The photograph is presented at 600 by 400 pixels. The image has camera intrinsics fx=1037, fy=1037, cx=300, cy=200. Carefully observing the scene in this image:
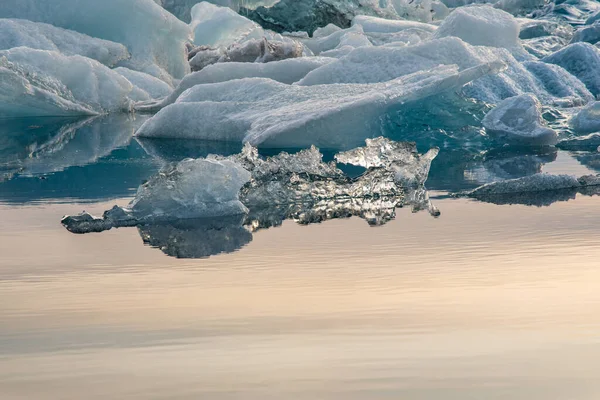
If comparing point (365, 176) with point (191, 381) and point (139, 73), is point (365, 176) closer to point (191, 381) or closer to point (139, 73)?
point (191, 381)

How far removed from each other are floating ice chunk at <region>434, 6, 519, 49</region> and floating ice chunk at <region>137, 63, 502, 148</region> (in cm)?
339

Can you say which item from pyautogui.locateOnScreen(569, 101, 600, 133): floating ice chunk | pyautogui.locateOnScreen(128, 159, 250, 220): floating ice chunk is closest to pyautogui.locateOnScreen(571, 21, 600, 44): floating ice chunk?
pyautogui.locateOnScreen(569, 101, 600, 133): floating ice chunk

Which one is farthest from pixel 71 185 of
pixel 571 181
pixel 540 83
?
pixel 540 83

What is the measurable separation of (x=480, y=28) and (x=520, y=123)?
11.9ft

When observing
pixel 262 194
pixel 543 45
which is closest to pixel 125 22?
pixel 543 45

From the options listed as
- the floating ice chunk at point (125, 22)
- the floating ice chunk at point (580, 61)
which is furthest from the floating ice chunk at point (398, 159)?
the floating ice chunk at point (125, 22)

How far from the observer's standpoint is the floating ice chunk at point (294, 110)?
22.0 ft

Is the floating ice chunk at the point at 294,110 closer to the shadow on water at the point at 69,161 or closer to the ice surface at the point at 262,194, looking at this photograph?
the shadow on water at the point at 69,161

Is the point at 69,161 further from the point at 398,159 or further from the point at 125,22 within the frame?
the point at 125,22

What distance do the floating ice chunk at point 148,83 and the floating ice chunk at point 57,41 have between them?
1.80 ft

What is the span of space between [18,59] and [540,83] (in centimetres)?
534

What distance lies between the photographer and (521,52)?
10.9 metres

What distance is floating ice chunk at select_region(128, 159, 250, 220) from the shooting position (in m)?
4.07

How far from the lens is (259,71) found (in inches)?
371
